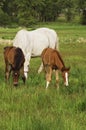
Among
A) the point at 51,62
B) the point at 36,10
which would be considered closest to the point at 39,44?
the point at 51,62

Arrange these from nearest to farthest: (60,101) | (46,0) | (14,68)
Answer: (60,101) → (14,68) → (46,0)

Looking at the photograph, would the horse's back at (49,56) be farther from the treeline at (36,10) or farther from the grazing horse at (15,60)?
the treeline at (36,10)

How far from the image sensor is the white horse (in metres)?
15.9

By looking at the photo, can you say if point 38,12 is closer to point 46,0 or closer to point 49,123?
point 46,0

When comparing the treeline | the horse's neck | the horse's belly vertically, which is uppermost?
the horse's neck

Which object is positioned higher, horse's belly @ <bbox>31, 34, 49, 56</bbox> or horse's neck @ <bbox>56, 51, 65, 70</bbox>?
horse's neck @ <bbox>56, 51, 65, 70</bbox>

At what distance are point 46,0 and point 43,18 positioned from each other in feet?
19.0

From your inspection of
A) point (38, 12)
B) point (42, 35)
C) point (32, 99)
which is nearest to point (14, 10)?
point (38, 12)

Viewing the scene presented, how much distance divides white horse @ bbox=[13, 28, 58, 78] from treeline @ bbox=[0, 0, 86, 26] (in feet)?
272

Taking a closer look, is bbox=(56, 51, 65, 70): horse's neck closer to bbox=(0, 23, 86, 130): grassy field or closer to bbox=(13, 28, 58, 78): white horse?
bbox=(0, 23, 86, 130): grassy field

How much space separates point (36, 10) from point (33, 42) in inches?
4287

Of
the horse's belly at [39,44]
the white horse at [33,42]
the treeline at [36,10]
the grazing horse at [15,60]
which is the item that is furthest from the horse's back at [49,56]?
the treeline at [36,10]

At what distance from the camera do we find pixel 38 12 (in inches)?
5074

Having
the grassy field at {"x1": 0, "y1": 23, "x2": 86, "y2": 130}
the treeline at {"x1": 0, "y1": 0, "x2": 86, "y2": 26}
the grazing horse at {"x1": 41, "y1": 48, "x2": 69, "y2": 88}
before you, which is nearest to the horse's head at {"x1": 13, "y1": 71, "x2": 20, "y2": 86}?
the grassy field at {"x1": 0, "y1": 23, "x2": 86, "y2": 130}
